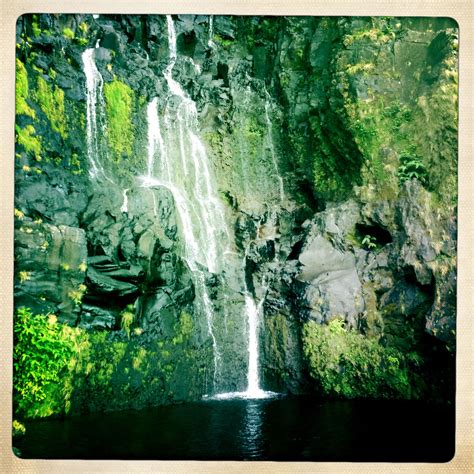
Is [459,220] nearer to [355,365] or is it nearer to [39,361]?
[355,365]

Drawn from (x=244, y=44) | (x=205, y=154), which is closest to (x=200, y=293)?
(x=205, y=154)

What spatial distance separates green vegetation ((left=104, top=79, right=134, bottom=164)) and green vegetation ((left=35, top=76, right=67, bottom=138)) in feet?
2.28

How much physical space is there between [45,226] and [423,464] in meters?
3.87

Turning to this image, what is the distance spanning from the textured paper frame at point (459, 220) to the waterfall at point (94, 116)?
54.6 inches

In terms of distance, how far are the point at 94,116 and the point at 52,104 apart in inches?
21.9

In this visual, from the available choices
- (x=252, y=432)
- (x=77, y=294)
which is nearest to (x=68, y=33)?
(x=77, y=294)

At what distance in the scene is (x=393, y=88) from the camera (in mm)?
5395

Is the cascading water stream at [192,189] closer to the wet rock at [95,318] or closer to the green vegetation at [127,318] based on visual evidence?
the green vegetation at [127,318]

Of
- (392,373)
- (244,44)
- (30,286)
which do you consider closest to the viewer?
(30,286)

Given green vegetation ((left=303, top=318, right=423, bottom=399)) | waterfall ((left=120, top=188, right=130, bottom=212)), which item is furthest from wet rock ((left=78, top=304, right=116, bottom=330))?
green vegetation ((left=303, top=318, right=423, bottom=399))

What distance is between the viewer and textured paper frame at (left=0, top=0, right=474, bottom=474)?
13.8 feet

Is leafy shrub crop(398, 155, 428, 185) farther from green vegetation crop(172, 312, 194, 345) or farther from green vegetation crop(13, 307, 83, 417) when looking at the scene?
green vegetation crop(13, 307, 83, 417)

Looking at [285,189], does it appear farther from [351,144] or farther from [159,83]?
[159,83]

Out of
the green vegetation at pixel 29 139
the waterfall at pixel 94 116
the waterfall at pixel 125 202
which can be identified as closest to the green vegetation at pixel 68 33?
the waterfall at pixel 94 116
